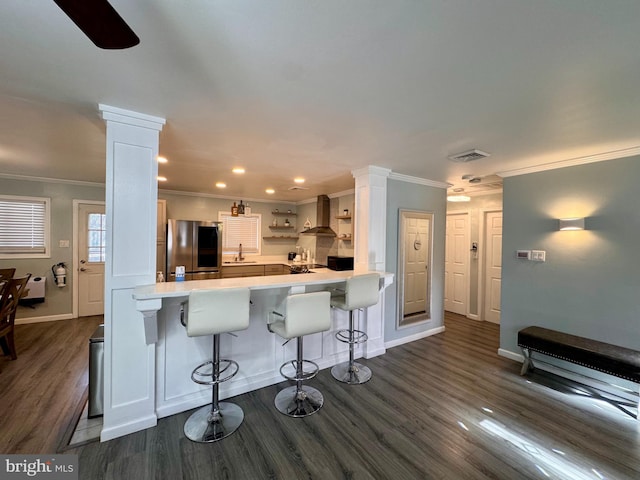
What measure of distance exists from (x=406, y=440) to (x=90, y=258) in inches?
228

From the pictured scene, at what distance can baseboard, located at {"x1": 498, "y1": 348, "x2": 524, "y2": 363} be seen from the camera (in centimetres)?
344

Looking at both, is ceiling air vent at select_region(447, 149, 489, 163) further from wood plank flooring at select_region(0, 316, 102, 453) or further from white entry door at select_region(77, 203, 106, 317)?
white entry door at select_region(77, 203, 106, 317)

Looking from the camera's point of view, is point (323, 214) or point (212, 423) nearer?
point (212, 423)

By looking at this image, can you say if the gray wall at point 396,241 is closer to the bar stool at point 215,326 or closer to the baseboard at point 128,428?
the bar stool at point 215,326

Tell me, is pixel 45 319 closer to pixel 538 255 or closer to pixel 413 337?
pixel 413 337

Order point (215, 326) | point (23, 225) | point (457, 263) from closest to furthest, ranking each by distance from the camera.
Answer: point (215, 326), point (23, 225), point (457, 263)

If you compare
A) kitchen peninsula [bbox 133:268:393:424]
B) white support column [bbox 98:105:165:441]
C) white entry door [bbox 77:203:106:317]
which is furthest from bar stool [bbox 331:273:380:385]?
white entry door [bbox 77:203:106:317]

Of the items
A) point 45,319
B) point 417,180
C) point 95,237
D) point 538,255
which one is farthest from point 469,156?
point 45,319

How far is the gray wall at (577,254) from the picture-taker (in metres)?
2.69

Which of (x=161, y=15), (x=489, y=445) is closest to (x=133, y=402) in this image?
(x=161, y=15)

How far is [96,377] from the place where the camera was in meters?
2.23

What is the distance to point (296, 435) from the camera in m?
2.10

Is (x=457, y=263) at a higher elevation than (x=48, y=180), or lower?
lower

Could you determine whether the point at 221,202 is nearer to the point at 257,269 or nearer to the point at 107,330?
the point at 257,269
